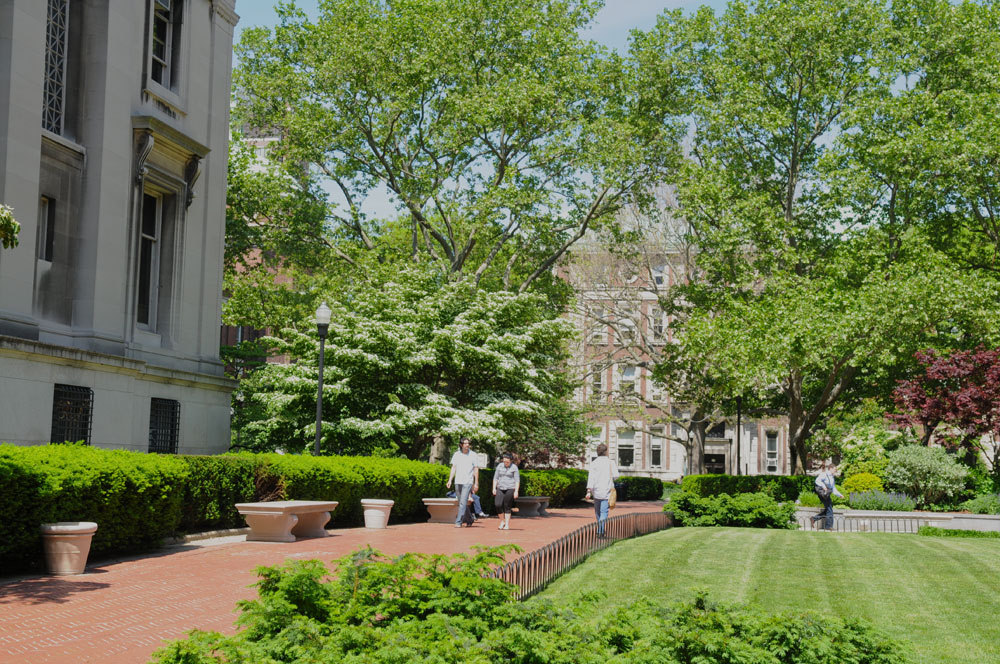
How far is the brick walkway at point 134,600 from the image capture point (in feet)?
25.1

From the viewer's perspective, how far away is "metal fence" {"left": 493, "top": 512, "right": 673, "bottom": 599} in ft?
32.8

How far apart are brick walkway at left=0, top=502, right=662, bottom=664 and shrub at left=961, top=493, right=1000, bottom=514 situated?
16.6m

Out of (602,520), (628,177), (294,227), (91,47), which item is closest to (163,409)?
(91,47)

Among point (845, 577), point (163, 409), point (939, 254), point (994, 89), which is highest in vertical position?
point (994, 89)

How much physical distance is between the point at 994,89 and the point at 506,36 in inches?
671

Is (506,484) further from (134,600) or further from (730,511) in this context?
(134,600)

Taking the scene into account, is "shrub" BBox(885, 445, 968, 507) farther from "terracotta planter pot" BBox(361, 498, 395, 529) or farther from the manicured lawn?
"terracotta planter pot" BBox(361, 498, 395, 529)

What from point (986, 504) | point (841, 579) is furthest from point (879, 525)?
point (841, 579)

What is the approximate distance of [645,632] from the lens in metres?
6.79

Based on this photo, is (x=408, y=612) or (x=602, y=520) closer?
(x=408, y=612)

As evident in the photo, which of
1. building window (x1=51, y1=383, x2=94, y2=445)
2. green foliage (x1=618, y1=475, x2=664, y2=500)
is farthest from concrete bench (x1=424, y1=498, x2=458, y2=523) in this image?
green foliage (x1=618, y1=475, x2=664, y2=500)

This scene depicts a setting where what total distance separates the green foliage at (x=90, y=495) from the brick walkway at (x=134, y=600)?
436 mm

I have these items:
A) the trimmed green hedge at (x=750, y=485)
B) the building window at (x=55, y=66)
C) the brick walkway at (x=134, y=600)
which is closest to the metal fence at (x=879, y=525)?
the trimmed green hedge at (x=750, y=485)

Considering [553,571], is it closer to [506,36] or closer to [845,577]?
[845,577]
